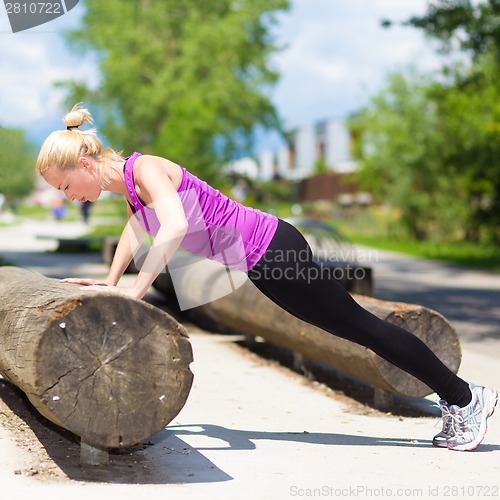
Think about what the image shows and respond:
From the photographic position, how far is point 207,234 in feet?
15.3

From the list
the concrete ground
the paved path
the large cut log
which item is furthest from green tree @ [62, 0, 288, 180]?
the concrete ground

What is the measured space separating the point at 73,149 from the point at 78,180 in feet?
0.49

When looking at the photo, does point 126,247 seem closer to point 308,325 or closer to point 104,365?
point 104,365

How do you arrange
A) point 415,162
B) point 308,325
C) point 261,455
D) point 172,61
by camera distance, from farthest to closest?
point 172,61 < point 415,162 < point 308,325 < point 261,455

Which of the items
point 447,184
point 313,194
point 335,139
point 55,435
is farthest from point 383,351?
point 335,139

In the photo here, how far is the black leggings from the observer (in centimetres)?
471

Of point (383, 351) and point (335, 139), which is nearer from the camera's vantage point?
point (383, 351)

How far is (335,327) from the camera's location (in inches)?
189

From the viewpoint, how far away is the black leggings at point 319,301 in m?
4.71

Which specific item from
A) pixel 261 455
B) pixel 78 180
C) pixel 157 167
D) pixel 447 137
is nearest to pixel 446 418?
pixel 261 455

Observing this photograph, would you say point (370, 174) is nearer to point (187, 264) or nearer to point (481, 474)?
point (187, 264)

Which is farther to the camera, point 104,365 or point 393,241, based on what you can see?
point 393,241

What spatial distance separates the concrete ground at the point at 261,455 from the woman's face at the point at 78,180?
4.19 ft

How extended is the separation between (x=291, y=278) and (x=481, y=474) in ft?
4.23
